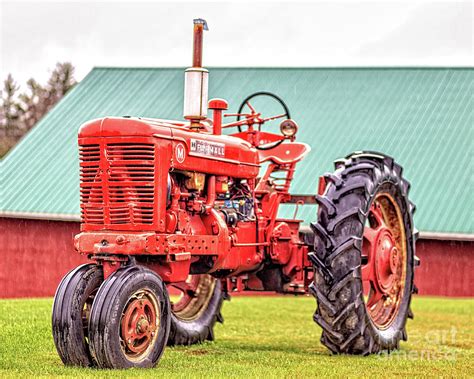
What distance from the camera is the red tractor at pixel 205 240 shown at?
8.82 meters

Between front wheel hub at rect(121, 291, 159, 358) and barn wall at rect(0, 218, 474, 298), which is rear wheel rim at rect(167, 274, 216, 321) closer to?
front wheel hub at rect(121, 291, 159, 358)

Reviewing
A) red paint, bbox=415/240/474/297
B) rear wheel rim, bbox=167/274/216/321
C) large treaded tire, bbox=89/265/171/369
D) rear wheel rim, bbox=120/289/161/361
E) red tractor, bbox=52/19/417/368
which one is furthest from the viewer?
red paint, bbox=415/240/474/297

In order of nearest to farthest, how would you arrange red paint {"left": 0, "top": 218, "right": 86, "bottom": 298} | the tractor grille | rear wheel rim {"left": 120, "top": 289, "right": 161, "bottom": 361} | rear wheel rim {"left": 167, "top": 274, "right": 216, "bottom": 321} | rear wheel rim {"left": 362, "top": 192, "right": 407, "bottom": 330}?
rear wheel rim {"left": 120, "top": 289, "right": 161, "bottom": 361}, the tractor grille, rear wheel rim {"left": 362, "top": 192, "right": 407, "bottom": 330}, rear wheel rim {"left": 167, "top": 274, "right": 216, "bottom": 321}, red paint {"left": 0, "top": 218, "right": 86, "bottom": 298}

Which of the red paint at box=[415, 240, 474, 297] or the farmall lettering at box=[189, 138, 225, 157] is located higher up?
the farmall lettering at box=[189, 138, 225, 157]

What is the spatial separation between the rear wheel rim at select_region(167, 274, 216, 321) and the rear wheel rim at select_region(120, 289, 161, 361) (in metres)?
3.19

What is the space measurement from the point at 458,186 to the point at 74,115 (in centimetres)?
1072

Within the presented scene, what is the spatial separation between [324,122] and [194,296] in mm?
14959

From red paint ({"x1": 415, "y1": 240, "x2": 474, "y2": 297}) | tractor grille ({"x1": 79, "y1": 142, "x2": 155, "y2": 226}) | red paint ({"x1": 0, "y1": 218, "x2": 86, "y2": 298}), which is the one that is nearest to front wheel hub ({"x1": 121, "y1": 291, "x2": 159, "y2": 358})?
tractor grille ({"x1": 79, "y1": 142, "x2": 155, "y2": 226})

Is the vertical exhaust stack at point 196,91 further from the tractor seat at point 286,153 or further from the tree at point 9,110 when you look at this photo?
the tree at point 9,110

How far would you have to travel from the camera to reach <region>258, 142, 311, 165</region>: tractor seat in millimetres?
12016

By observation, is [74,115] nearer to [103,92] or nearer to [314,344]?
[103,92]

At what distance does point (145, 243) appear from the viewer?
898cm

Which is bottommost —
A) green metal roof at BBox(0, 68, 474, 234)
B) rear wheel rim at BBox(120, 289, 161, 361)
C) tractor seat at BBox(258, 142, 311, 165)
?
rear wheel rim at BBox(120, 289, 161, 361)

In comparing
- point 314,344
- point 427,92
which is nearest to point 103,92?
point 427,92
